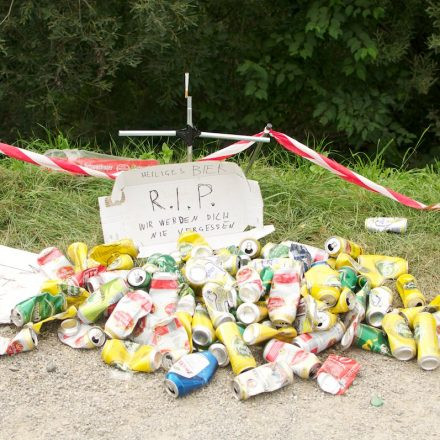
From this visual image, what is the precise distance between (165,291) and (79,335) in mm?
393

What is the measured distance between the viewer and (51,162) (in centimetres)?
418

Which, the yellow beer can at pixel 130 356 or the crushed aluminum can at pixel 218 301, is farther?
the crushed aluminum can at pixel 218 301

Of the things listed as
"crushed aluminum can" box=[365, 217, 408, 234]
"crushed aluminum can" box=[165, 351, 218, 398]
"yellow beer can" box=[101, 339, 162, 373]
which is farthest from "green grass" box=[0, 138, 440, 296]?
"crushed aluminum can" box=[165, 351, 218, 398]

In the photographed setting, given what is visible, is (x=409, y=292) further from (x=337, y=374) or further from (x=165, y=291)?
(x=165, y=291)

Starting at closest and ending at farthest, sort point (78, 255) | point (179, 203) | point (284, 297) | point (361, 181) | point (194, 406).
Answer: point (194, 406)
point (284, 297)
point (78, 255)
point (179, 203)
point (361, 181)

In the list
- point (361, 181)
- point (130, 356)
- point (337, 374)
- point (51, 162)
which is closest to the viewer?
point (337, 374)

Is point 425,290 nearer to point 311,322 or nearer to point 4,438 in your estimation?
point 311,322

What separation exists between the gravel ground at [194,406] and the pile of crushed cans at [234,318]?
0.05 m

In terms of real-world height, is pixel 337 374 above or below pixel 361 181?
below

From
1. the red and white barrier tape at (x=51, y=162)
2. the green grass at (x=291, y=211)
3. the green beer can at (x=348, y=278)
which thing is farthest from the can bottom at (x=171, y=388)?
the red and white barrier tape at (x=51, y=162)

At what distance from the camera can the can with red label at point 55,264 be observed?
3365 millimetres

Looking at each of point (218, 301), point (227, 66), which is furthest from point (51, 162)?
point (227, 66)

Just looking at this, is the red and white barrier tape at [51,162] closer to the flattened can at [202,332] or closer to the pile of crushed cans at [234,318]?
the pile of crushed cans at [234,318]

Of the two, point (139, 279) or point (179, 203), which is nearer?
point (139, 279)
